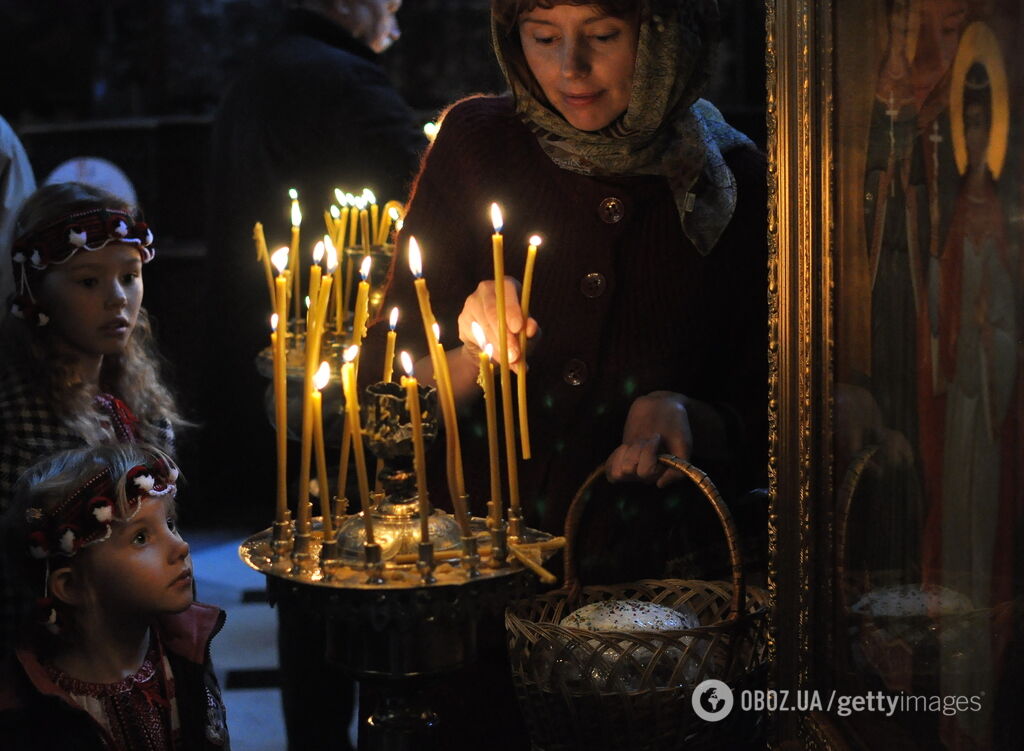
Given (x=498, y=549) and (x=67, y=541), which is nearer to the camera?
(x=498, y=549)

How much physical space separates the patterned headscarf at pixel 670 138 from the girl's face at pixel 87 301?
1.00 metres

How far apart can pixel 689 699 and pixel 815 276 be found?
1.99ft

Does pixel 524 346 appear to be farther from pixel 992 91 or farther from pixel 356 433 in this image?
pixel 992 91

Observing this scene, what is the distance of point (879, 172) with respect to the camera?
1627 millimetres

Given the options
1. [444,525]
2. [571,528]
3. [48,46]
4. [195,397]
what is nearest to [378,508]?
[444,525]

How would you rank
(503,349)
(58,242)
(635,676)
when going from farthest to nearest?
1. (58,242)
2. (635,676)
3. (503,349)

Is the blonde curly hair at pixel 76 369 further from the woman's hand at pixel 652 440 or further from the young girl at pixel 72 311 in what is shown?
the woman's hand at pixel 652 440

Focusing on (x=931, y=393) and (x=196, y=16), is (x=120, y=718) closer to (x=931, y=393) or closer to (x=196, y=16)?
(x=931, y=393)

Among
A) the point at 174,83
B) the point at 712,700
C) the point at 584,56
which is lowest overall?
the point at 712,700

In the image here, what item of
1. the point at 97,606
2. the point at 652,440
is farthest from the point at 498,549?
the point at 97,606

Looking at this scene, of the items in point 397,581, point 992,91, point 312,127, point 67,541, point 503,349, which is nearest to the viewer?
point 992,91

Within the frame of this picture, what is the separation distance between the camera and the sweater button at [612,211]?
7.41ft

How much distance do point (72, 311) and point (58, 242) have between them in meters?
0.14

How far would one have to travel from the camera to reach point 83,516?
2225mm
